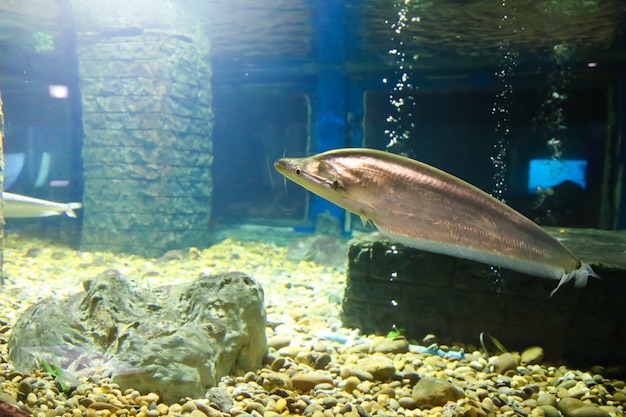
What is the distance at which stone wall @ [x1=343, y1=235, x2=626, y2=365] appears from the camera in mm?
3725

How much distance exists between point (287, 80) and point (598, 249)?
31.8ft

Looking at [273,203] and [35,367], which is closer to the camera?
[35,367]

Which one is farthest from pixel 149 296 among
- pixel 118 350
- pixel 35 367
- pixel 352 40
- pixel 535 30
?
pixel 535 30

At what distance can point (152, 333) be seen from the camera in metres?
2.96

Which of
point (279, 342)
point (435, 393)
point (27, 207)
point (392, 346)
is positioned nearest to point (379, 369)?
point (435, 393)

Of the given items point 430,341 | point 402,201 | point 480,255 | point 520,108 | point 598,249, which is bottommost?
point 430,341

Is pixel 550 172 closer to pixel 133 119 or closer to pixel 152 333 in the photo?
pixel 133 119

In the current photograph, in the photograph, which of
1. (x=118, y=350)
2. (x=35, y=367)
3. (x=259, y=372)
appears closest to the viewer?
(x=35, y=367)

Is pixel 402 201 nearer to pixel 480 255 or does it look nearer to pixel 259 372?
pixel 480 255

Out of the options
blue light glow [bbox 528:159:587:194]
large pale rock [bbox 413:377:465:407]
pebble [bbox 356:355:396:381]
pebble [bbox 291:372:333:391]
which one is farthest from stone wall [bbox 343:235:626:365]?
blue light glow [bbox 528:159:587:194]

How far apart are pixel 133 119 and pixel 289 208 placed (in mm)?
5405

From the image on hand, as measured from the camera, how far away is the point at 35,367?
8.89 ft

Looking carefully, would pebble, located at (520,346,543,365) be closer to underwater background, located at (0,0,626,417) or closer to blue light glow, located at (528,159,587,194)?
underwater background, located at (0,0,626,417)

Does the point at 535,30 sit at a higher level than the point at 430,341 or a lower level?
higher
